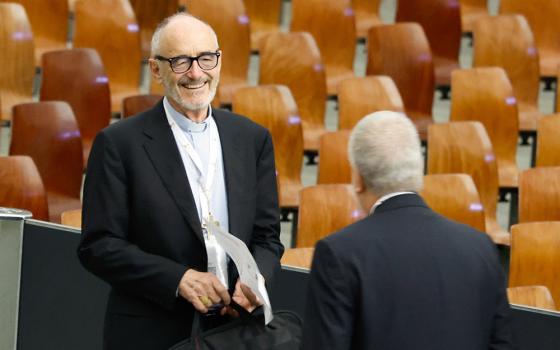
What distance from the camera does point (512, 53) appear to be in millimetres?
3594

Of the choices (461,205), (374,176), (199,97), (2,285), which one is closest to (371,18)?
(461,205)

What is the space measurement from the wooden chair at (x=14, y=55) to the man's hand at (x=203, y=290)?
2.01 metres

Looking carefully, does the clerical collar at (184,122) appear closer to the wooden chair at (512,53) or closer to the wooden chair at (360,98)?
the wooden chair at (360,98)

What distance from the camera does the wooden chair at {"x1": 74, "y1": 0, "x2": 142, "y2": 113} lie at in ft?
11.6

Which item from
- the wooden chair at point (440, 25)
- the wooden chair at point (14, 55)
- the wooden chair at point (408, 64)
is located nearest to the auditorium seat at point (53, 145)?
the wooden chair at point (14, 55)

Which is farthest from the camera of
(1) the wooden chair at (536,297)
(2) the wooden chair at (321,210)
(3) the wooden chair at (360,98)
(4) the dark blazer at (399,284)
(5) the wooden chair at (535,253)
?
(3) the wooden chair at (360,98)

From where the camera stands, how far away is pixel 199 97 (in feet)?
4.77

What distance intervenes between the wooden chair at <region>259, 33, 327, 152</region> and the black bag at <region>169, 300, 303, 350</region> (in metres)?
2.00

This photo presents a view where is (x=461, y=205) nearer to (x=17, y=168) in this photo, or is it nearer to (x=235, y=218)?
(x=17, y=168)

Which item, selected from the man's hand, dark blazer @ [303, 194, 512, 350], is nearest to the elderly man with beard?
the man's hand

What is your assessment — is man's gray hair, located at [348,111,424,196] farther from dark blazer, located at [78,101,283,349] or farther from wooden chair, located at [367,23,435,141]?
wooden chair, located at [367,23,435,141]

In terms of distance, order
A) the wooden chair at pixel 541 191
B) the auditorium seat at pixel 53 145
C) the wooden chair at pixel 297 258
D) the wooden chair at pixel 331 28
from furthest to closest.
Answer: the wooden chair at pixel 331 28
the auditorium seat at pixel 53 145
the wooden chair at pixel 541 191
the wooden chair at pixel 297 258

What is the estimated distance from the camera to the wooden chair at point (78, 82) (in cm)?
320

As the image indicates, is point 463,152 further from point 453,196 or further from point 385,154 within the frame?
point 385,154
